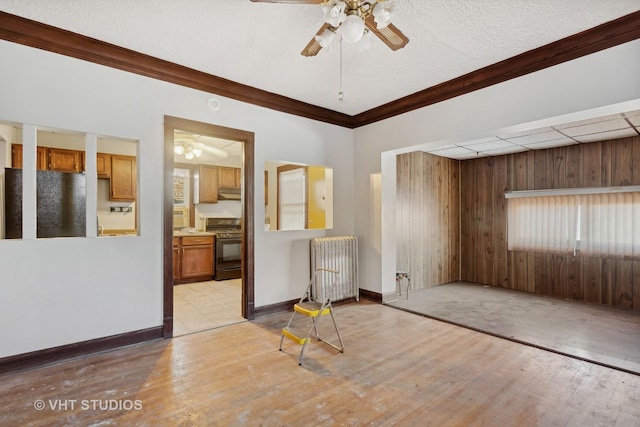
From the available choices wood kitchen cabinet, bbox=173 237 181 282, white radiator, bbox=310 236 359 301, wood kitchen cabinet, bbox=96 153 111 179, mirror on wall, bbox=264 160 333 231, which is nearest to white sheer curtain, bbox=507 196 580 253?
white radiator, bbox=310 236 359 301

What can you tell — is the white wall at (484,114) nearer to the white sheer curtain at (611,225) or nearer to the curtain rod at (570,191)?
the curtain rod at (570,191)

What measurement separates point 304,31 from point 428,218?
→ 4.13 meters

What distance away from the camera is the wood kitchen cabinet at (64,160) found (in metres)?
4.74

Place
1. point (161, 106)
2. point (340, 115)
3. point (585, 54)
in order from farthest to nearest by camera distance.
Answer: point (340, 115)
point (161, 106)
point (585, 54)

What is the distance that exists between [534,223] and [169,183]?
569cm

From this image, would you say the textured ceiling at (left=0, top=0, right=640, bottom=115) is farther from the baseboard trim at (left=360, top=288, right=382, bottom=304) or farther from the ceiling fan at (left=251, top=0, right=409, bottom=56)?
the baseboard trim at (left=360, top=288, right=382, bottom=304)

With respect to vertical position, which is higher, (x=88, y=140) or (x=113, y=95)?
(x=113, y=95)

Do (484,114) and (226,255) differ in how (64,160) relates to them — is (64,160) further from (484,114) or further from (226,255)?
(484,114)

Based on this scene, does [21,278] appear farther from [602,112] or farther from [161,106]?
[602,112]

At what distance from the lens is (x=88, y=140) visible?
2.83 m

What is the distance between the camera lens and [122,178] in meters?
5.30

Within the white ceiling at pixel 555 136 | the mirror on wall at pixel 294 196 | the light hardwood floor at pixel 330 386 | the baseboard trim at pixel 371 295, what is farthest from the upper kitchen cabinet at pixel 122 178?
the white ceiling at pixel 555 136

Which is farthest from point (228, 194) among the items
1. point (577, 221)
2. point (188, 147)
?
point (577, 221)

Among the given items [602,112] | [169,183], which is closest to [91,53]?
[169,183]
